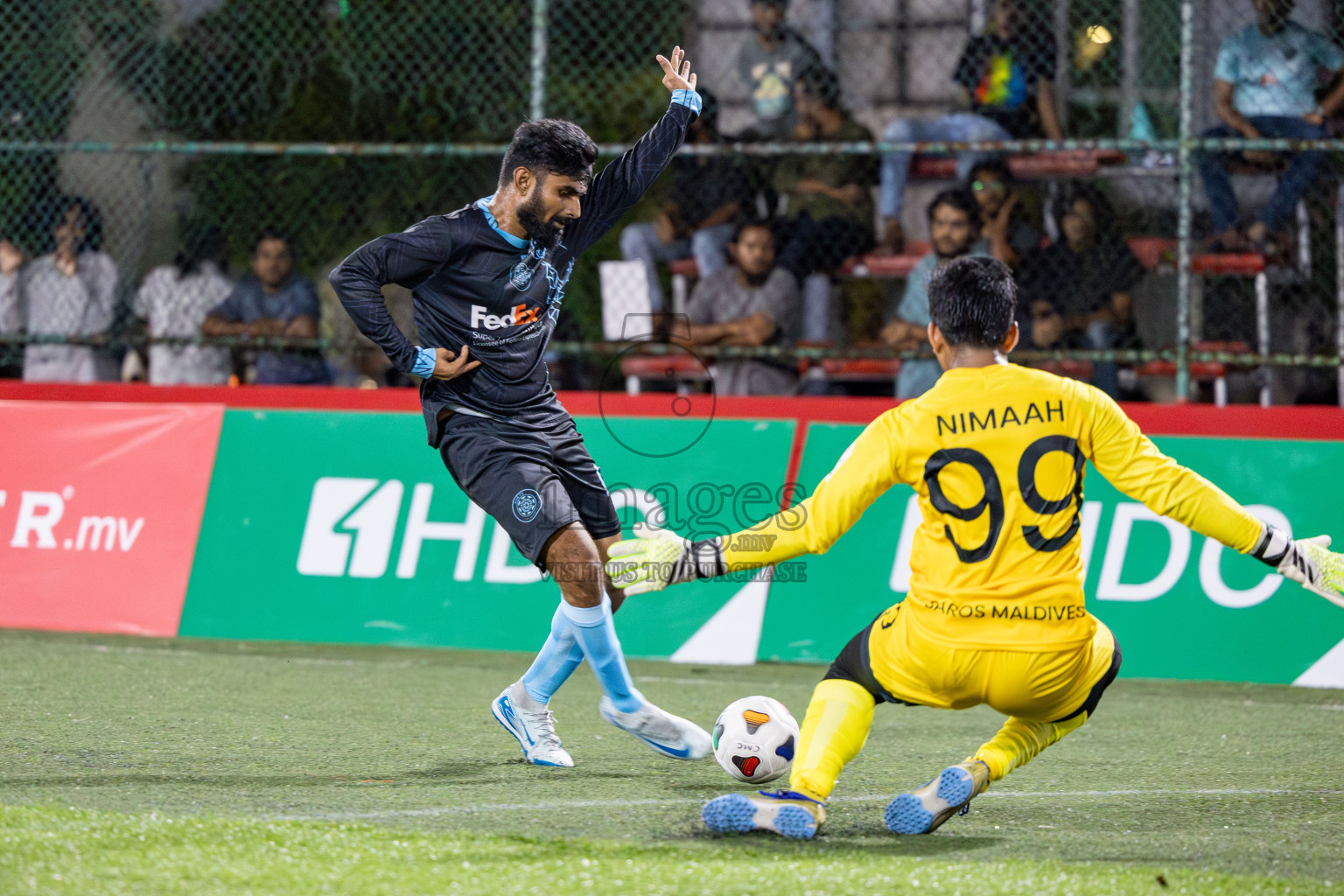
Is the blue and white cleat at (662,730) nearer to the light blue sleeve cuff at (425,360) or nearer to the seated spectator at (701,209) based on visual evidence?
the light blue sleeve cuff at (425,360)

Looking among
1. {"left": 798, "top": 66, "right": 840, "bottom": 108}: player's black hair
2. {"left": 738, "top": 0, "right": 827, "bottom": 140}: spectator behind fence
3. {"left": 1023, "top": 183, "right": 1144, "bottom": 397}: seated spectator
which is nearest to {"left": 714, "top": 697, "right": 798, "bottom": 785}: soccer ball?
{"left": 1023, "top": 183, "right": 1144, "bottom": 397}: seated spectator

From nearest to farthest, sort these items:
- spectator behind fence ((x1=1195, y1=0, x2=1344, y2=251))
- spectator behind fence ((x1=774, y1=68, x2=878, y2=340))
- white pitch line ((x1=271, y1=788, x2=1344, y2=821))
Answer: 1. white pitch line ((x1=271, y1=788, x2=1344, y2=821))
2. spectator behind fence ((x1=1195, y1=0, x2=1344, y2=251))
3. spectator behind fence ((x1=774, y1=68, x2=878, y2=340))

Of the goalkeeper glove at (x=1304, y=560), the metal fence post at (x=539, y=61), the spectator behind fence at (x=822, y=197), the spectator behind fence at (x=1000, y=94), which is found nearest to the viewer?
the goalkeeper glove at (x=1304, y=560)

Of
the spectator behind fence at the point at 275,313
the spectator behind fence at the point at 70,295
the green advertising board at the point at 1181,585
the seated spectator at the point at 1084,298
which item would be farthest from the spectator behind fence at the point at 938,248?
the spectator behind fence at the point at 70,295

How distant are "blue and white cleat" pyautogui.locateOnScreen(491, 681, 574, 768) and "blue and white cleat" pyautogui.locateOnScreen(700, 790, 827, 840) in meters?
1.31

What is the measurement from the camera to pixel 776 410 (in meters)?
7.99

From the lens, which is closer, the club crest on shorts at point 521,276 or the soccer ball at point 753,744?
the soccer ball at point 753,744

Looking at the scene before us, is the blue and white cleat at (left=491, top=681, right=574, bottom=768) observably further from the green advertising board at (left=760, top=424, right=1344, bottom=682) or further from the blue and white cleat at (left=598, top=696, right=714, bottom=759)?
the green advertising board at (left=760, top=424, right=1344, bottom=682)

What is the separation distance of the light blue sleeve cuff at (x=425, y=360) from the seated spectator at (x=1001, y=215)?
4586mm

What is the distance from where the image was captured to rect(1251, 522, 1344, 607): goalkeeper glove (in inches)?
147

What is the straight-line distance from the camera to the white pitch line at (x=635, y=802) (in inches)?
156

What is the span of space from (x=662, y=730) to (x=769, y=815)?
1.32m

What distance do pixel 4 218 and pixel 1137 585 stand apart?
23.9ft

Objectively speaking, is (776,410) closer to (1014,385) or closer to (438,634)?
(438,634)
